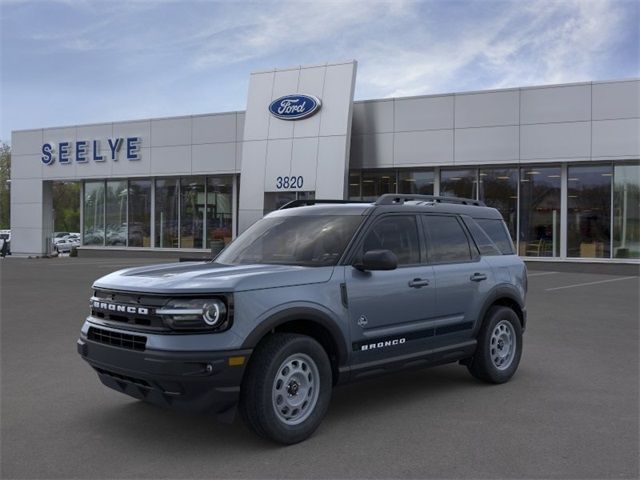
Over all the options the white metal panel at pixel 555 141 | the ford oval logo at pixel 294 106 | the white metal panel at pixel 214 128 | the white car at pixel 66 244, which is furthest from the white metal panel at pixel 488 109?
the white car at pixel 66 244

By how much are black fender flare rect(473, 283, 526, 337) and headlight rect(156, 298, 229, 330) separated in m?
3.01

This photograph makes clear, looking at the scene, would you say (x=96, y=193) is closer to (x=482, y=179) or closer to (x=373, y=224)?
(x=482, y=179)

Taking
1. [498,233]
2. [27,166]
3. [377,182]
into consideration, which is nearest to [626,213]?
[377,182]

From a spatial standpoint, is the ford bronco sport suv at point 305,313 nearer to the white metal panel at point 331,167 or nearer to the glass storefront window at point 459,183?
the white metal panel at point 331,167

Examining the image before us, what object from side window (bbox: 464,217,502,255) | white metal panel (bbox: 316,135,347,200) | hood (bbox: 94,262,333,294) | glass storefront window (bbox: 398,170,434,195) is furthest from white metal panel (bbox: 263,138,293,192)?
hood (bbox: 94,262,333,294)

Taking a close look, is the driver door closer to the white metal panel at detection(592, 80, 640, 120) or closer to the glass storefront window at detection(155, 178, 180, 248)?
the white metal panel at detection(592, 80, 640, 120)

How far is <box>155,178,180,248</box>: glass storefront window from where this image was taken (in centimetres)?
3058

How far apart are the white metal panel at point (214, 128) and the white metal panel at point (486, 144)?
967cm

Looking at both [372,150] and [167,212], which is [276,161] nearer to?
[372,150]

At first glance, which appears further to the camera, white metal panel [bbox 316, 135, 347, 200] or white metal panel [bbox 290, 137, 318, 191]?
white metal panel [bbox 290, 137, 318, 191]

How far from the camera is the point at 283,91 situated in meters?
25.2

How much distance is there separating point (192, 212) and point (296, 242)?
24897 mm

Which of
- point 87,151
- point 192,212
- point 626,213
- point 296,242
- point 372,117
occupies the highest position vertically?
point 372,117

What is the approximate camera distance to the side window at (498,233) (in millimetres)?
7234
